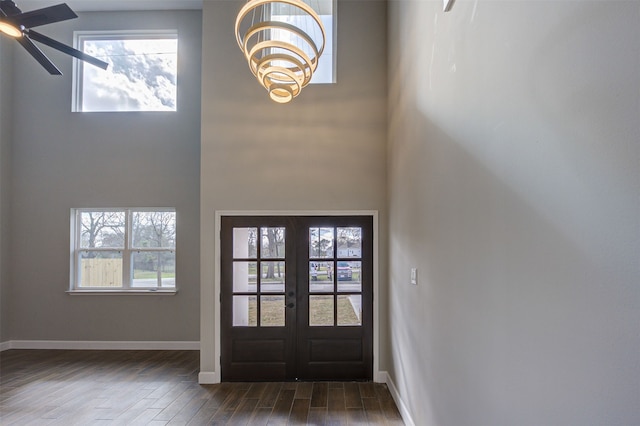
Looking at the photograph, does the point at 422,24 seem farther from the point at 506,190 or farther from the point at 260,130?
the point at 260,130

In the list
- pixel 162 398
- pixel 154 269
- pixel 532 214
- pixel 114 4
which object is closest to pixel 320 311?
pixel 162 398

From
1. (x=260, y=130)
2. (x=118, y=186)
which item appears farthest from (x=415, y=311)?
(x=118, y=186)

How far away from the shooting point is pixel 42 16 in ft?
9.48

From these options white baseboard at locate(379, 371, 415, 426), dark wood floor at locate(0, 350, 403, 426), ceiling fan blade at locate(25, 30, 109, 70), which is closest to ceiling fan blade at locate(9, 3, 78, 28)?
ceiling fan blade at locate(25, 30, 109, 70)

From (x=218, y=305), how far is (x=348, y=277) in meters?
1.64

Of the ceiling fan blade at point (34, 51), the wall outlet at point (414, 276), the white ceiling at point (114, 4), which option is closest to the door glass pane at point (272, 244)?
the wall outlet at point (414, 276)

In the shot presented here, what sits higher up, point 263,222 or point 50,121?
point 50,121

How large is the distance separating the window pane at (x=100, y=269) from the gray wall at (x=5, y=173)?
1.11 metres

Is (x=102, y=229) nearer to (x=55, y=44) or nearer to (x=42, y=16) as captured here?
(x=55, y=44)

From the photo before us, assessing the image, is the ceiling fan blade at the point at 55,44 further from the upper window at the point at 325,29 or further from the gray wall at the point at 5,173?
the gray wall at the point at 5,173

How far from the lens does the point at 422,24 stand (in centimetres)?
269

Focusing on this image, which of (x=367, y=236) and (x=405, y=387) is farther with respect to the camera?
(x=367, y=236)

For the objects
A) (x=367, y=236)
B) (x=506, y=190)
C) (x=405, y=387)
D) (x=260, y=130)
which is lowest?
(x=405, y=387)

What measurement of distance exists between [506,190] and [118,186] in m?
5.44
